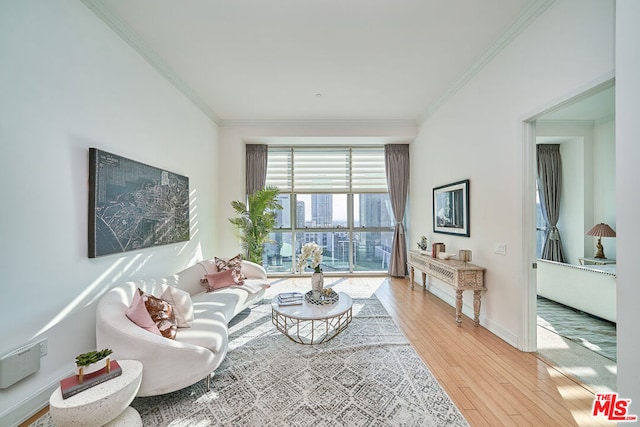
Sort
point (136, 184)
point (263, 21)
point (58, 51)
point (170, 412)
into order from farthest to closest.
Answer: point (136, 184), point (263, 21), point (58, 51), point (170, 412)

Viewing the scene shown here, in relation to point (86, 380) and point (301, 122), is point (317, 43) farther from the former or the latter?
point (86, 380)

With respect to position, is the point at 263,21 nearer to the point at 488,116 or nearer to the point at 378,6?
the point at 378,6

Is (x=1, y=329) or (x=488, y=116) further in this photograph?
(x=488, y=116)

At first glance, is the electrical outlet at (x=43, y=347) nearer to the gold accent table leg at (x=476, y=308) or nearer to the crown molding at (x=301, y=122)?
the gold accent table leg at (x=476, y=308)

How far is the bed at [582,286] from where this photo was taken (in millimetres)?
3067

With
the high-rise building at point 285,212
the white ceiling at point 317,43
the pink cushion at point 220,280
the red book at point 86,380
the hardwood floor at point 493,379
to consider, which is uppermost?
the white ceiling at point 317,43

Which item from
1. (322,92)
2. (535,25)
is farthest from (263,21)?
(535,25)

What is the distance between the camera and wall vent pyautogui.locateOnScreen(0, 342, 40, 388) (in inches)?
62.7

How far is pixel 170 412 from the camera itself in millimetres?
1815

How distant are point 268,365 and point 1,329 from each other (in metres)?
1.83

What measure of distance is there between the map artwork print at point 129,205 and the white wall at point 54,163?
8cm

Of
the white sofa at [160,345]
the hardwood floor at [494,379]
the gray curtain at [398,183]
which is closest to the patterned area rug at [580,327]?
the hardwood floor at [494,379]

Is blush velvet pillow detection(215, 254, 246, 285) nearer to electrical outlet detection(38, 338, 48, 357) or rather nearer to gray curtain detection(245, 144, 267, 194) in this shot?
electrical outlet detection(38, 338, 48, 357)

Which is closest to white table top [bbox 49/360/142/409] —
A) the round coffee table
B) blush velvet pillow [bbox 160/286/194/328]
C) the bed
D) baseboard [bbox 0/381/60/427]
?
baseboard [bbox 0/381/60/427]
